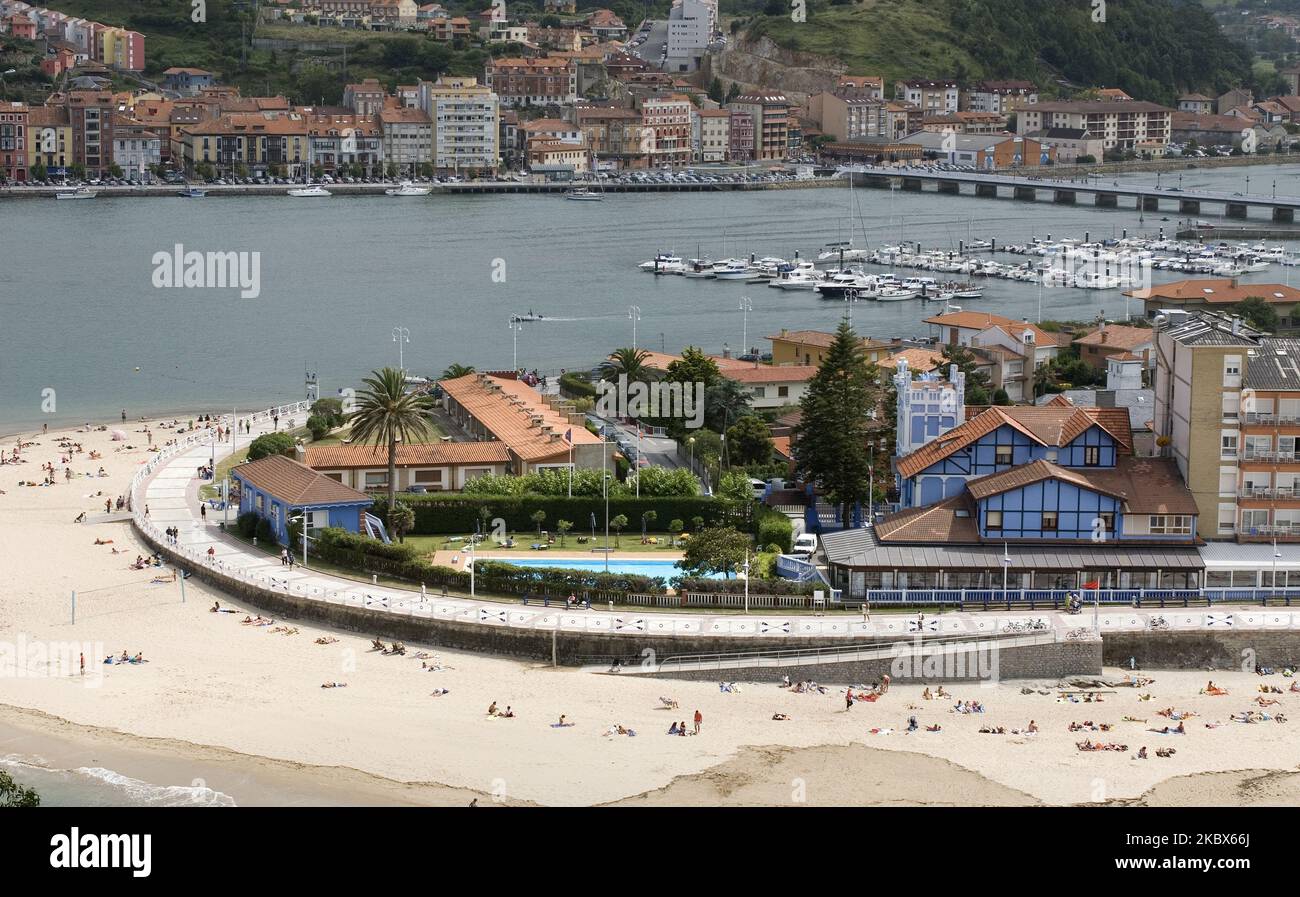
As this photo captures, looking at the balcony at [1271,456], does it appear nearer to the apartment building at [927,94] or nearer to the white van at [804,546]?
the white van at [804,546]

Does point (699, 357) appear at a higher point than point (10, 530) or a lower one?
higher

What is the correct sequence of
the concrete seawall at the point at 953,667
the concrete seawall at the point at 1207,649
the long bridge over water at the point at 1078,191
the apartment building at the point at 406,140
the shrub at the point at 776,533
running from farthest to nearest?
the apartment building at the point at 406,140 < the long bridge over water at the point at 1078,191 < the shrub at the point at 776,533 < the concrete seawall at the point at 1207,649 < the concrete seawall at the point at 953,667

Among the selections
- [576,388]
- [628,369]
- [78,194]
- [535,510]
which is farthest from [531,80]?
[535,510]

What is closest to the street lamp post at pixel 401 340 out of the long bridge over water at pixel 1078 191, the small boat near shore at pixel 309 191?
the small boat near shore at pixel 309 191

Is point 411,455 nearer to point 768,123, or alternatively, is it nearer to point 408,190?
point 408,190

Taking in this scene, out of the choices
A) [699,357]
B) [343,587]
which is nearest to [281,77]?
[699,357]

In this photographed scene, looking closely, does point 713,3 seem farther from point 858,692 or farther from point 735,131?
point 858,692

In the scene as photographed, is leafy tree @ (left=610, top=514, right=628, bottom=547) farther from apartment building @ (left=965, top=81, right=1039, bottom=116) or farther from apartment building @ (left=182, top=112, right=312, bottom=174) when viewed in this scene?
apartment building @ (left=965, top=81, right=1039, bottom=116)
